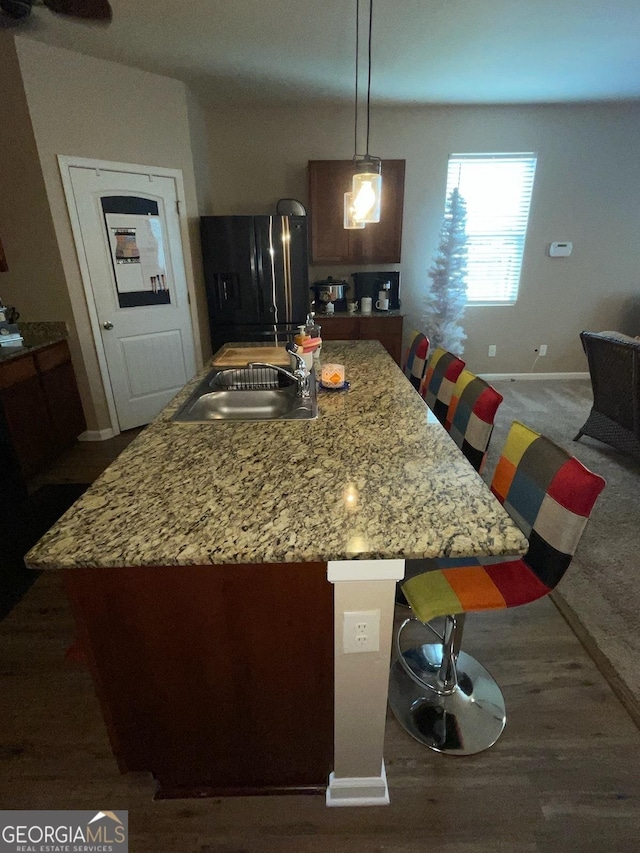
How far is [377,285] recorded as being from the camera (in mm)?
4484

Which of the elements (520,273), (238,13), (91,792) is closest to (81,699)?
(91,792)

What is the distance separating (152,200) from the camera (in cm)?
357

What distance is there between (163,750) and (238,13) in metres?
3.54

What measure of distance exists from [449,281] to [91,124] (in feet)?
10.6

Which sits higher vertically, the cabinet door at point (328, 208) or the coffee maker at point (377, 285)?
the cabinet door at point (328, 208)

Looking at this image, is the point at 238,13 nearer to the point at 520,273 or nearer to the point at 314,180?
the point at 314,180

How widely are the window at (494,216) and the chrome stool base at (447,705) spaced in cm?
406

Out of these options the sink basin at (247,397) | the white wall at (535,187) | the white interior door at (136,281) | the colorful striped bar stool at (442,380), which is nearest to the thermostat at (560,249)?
the white wall at (535,187)

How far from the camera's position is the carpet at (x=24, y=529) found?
210 cm

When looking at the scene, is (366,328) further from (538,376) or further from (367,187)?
(367,187)

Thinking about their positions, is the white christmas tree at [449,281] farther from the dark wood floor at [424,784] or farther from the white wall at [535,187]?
the dark wood floor at [424,784]

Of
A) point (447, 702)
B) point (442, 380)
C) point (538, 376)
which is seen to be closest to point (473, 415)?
point (442, 380)

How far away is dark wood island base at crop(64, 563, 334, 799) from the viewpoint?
97 centimetres

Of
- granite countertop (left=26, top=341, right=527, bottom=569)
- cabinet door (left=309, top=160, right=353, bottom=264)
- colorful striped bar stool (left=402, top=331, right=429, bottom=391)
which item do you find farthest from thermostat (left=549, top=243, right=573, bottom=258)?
granite countertop (left=26, top=341, right=527, bottom=569)
